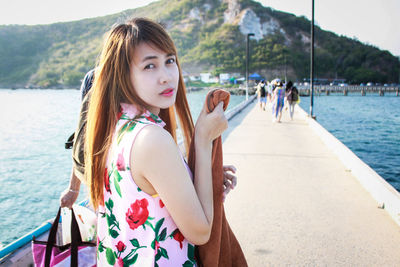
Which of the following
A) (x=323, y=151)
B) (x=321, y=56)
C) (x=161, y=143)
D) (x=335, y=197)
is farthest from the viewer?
(x=321, y=56)

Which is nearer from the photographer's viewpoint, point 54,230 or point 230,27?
point 54,230

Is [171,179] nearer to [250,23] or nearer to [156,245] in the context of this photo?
[156,245]

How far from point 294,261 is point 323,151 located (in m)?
4.24

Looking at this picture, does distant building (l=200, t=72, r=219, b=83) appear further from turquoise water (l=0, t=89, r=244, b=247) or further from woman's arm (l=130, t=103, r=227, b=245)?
woman's arm (l=130, t=103, r=227, b=245)

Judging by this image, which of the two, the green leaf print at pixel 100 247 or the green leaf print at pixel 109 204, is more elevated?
the green leaf print at pixel 109 204

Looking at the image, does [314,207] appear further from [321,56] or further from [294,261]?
[321,56]

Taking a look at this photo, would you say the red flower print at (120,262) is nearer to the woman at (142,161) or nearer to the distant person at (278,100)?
the woman at (142,161)

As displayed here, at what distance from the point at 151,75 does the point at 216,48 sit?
122764 millimetres

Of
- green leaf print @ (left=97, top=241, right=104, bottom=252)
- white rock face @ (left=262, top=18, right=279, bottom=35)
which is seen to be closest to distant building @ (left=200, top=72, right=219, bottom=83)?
white rock face @ (left=262, top=18, right=279, bottom=35)

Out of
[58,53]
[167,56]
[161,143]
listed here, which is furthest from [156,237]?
[58,53]

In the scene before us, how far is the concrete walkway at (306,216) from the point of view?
2473 millimetres

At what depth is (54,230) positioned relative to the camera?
124cm

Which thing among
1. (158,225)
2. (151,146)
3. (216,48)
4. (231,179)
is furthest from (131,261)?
(216,48)

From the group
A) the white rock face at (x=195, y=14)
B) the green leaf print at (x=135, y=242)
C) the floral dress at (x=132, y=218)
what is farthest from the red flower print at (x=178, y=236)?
the white rock face at (x=195, y=14)
